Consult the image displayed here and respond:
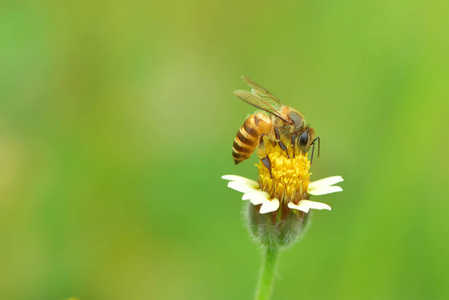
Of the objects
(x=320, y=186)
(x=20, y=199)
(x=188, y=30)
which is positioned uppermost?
(x=188, y=30)

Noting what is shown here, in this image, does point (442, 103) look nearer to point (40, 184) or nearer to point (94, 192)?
point (94, 192)

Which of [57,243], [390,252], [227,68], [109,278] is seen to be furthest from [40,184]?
[390,252]

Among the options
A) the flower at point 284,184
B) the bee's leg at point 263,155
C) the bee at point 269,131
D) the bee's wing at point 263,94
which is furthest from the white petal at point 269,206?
the bee's wing at point 263,94

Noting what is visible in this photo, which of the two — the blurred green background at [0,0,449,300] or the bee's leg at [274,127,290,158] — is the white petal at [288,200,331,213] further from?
the blurred green background at [0,0,449,300]

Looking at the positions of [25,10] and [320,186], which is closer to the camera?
[320,186]

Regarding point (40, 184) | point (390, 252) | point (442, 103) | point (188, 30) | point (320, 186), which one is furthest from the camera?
point (188, 30)

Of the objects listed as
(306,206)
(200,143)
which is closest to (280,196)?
(306,206)

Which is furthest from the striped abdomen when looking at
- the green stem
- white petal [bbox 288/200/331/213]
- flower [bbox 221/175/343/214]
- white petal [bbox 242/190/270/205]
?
the green stem

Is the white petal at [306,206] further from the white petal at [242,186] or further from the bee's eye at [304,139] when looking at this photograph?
the bee's eye at [304,139]
